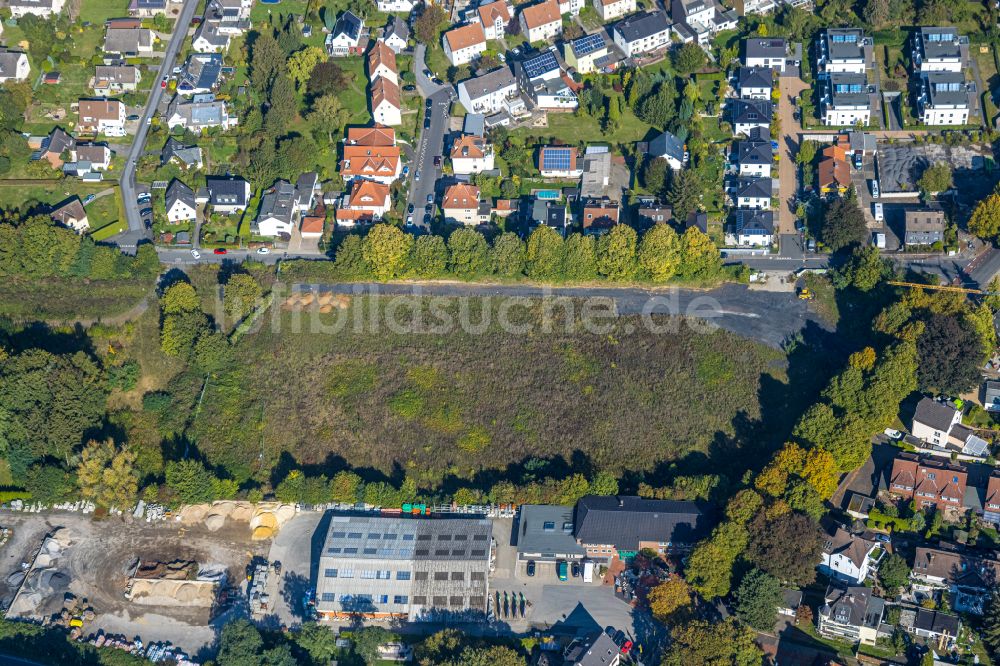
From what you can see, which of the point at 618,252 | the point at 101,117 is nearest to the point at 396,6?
the point at 101,117

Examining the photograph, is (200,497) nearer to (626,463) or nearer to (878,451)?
(626,463)

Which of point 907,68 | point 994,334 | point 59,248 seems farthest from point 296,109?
point 994,334

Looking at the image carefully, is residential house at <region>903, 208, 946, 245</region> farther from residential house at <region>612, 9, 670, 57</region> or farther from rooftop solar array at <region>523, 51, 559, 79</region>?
rooftop solar array at <region>523, 51, 559, 79</region>

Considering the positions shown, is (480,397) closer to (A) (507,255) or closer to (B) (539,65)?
(A) (507,255)

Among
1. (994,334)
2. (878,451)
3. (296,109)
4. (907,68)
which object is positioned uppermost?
(907,68)

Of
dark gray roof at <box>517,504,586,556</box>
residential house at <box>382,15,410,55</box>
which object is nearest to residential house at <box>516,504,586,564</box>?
dark gray roof at <box>517,504,586,556</box>
